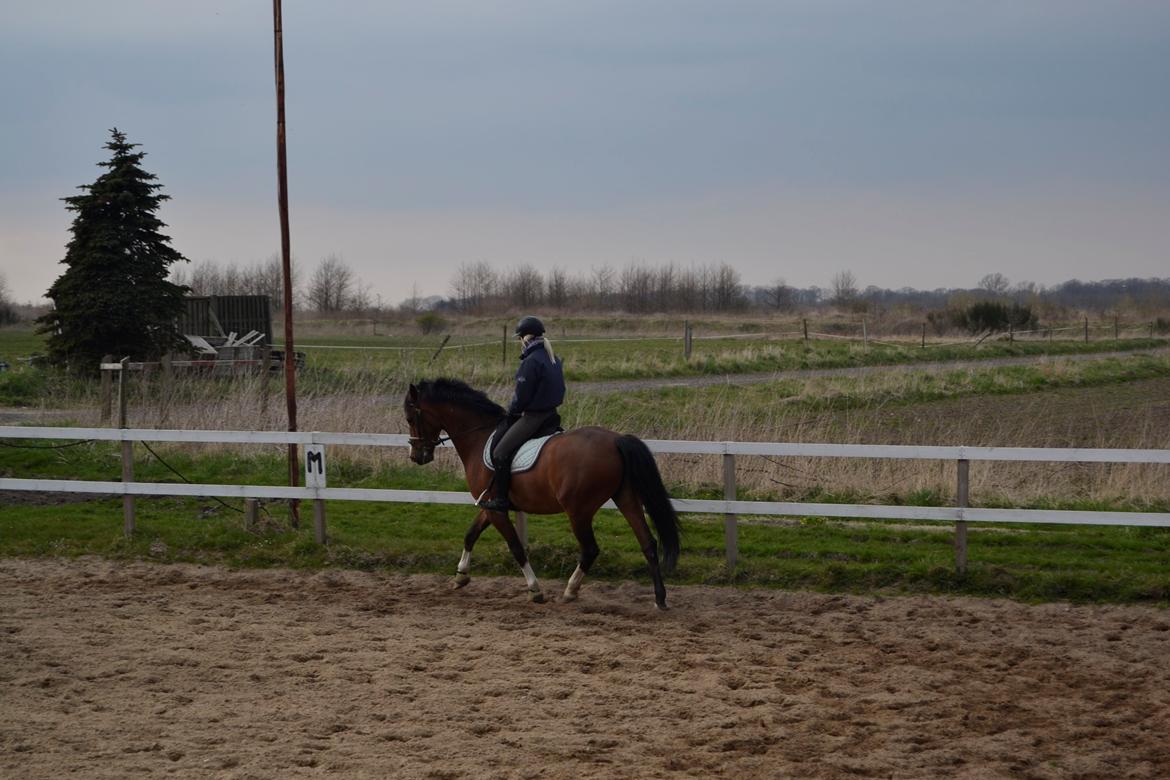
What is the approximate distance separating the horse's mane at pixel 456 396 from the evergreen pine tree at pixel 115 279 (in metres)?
17.9

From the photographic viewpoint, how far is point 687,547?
1150 cm

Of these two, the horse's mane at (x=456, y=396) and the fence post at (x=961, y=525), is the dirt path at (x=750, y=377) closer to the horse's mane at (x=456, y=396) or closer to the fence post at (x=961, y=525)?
the horse's mane at (x=456, y=396)

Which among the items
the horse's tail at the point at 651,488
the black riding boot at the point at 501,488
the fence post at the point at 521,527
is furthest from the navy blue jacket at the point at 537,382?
the fence post at the point at 521,527

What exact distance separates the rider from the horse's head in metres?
0.94

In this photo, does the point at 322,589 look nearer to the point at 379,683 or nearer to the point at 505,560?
the point at 505,560

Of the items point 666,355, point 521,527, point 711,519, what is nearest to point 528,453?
point 521,527

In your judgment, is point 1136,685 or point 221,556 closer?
point 1136,685

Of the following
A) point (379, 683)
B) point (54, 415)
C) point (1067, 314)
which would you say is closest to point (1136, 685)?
point (379, 683)

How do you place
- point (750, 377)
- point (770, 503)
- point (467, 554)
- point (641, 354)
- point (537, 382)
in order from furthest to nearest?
1. point (641, 354)
2. point (750, 377)
3. point (770, 503)
4. point (467, 554)
5. point (537, 382)

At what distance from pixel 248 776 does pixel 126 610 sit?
4310 millimetres

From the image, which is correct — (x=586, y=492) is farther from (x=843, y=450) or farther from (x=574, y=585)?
(x=843, y=450)

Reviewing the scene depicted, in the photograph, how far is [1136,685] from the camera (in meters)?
7.06

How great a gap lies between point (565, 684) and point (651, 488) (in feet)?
7.94

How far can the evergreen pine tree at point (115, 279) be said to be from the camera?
2594cm
